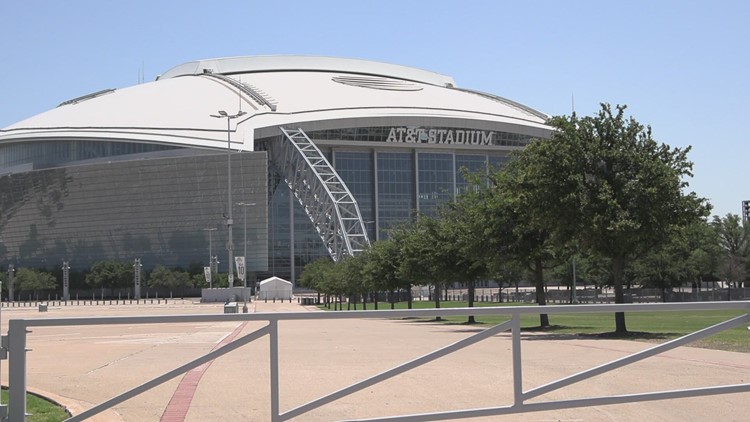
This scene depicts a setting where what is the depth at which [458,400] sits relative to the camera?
29.4 feet

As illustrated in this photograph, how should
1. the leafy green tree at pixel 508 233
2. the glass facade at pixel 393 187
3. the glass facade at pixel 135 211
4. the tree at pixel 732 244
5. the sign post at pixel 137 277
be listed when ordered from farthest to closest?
the glass facade at pixel 393 187, the sign post at pixel 137 277, the glass facade at pixel 135 211, the tree at pixel 732 244, the leafy green tree at pixel 508 233

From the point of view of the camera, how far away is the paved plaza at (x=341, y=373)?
29.1 feet

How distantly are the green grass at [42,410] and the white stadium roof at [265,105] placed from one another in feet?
374

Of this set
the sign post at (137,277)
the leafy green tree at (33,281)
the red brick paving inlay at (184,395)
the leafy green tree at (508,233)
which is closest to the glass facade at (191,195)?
the leafy green tree at (33,281)

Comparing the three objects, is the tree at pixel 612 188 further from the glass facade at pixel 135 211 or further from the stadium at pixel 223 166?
the glass facade at pixel 135 211

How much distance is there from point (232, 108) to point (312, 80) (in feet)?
71.7

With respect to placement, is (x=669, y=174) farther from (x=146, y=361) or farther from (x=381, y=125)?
(x=381, y=125)

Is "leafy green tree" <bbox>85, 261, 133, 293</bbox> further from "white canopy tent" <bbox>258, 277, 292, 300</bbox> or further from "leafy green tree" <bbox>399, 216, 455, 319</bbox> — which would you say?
"leafy green tree" <bbox>399, 216, 455, 319</bbox>

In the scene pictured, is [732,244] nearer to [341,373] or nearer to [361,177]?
[361,177]

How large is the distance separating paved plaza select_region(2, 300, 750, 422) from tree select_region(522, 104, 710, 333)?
1789 cm

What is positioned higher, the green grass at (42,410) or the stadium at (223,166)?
the stadium at (223,166)

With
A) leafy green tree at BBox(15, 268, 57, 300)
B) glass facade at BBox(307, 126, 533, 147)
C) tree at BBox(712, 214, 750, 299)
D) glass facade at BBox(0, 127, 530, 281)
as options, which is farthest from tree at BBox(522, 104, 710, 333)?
leafy green tree at BBox(15, 268, 57, 300)

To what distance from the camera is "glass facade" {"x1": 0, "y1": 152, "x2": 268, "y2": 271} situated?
127750 millimetres

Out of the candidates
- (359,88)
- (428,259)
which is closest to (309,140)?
(359,88)
